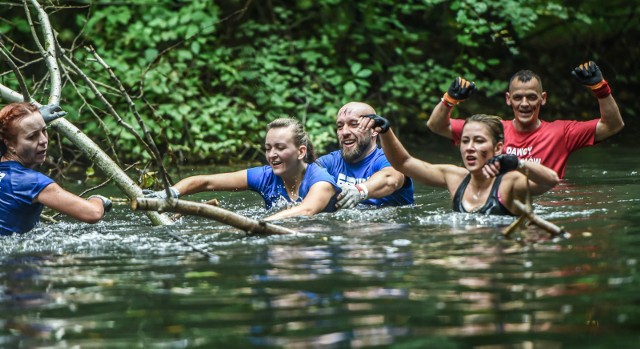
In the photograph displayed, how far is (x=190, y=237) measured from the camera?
7.45 m

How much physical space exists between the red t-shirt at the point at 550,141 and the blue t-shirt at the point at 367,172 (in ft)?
2.32

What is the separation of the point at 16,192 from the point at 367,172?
146 inches

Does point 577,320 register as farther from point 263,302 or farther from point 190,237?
point 190,237

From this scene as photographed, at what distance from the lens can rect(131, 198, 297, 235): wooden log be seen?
6.34 meters

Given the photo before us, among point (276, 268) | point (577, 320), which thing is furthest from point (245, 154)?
point (577, 320)

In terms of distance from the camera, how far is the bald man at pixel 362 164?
9539 mm

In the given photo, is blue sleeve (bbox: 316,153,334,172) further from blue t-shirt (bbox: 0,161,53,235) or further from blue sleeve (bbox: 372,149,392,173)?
blue t-shirt (bbox: 0,161,53,235)

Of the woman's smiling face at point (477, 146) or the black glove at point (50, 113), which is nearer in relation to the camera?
the black glove at point (50, 113)

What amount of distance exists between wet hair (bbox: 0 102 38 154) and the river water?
74 centimetres

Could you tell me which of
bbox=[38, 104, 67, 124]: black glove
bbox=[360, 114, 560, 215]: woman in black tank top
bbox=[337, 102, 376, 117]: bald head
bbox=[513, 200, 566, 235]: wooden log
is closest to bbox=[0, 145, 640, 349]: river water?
bbox=[513, 200, 566, 235]: wooden log

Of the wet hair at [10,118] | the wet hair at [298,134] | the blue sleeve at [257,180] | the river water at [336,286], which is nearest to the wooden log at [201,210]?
the river water at [336,286]

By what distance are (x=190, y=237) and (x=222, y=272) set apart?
65.9 inches

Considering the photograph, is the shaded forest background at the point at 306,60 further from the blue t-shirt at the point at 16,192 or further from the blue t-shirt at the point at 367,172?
the blue t-shirt at the point at 16,192

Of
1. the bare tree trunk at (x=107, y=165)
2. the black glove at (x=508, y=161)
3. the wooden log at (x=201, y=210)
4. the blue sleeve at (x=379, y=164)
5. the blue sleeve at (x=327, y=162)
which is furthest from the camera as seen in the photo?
the blue sleeve at (x=327, y=162)
